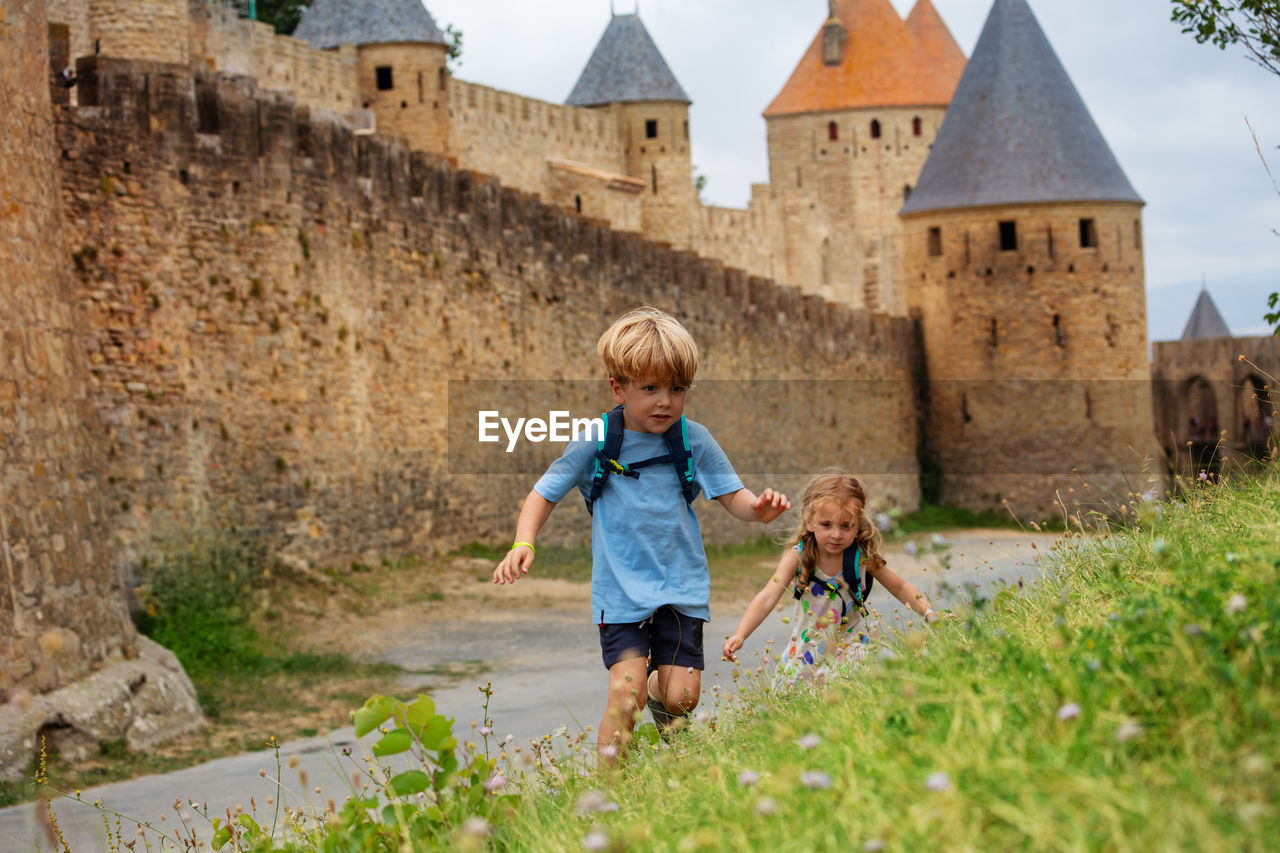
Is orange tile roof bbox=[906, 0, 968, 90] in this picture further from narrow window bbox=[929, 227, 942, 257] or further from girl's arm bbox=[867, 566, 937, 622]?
girl's arm bbox=[867, 566, 937, 622]

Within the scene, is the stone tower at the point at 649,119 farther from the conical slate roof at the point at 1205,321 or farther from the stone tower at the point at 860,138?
the conical slate roof at the point at 1205,321

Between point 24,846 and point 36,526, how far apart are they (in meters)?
2.33

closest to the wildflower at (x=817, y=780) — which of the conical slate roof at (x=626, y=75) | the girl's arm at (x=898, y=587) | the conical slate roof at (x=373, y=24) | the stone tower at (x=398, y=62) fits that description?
the girl's arm at (x=898, y=587)

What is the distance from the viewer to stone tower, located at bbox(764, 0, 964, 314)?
4616 centimetres

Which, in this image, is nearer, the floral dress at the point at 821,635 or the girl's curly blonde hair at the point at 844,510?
the floral dress at the point at 821,635

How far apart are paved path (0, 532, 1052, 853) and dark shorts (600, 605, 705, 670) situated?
44 cm

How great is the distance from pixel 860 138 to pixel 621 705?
1808 inches

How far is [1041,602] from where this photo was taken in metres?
4.33

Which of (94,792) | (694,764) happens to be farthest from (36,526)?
(694,764)

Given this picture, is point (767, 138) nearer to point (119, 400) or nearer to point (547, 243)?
point (547, 243)

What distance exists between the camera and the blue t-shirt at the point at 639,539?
14.6 feet

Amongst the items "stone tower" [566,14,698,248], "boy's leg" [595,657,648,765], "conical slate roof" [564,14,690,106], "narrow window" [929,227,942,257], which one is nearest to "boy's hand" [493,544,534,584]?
"boy's leg" [595,657,648,765]

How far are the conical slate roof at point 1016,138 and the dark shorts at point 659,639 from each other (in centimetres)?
2438

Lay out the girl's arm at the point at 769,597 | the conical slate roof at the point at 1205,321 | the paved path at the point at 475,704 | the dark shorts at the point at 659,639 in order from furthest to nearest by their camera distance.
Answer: the conical slate roof at the point at 1205,321, the paved path at the point at 475,704, the girl's arm at the point at 769,597, the dark shorts at the point at 659,639
